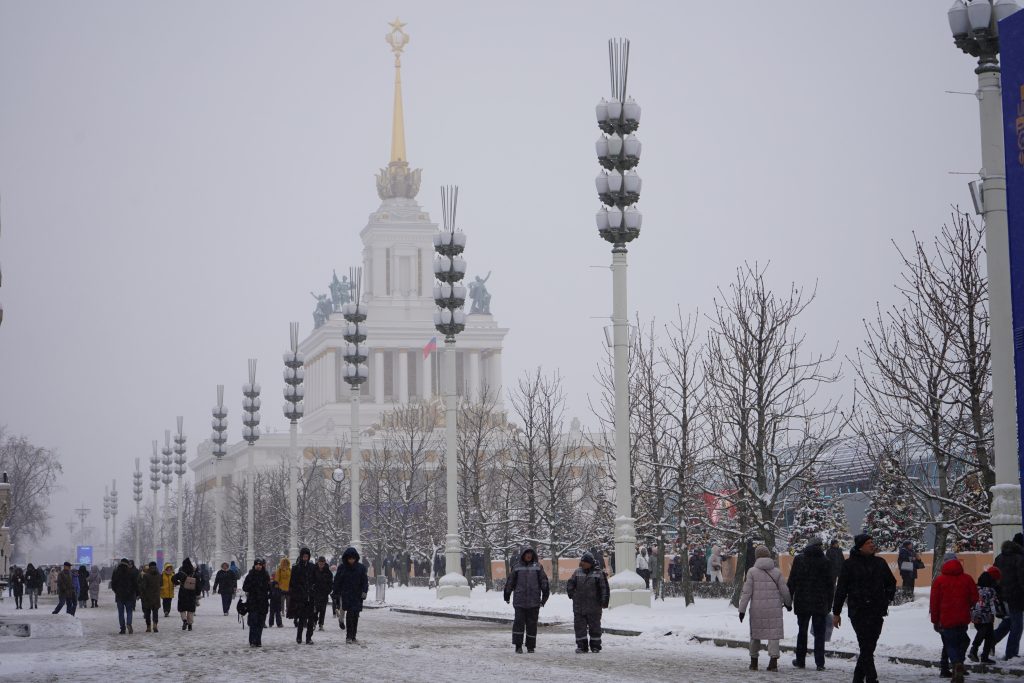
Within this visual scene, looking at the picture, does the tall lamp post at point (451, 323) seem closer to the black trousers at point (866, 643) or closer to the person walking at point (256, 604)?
the person walking at point (256, 604)

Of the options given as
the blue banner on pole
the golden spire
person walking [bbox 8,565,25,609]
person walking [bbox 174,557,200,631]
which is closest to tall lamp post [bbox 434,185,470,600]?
A: person walking [bbox 174,557,200,631]

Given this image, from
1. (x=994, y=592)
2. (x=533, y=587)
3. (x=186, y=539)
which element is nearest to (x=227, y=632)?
(x=533, y=587)

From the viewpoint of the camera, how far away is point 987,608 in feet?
57.5

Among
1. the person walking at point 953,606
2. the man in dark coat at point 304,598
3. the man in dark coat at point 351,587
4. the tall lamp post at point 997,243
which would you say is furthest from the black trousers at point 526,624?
the person walking at point 953,606

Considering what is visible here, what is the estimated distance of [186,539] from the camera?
128 metres

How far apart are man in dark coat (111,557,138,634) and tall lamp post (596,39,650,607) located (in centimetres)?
975

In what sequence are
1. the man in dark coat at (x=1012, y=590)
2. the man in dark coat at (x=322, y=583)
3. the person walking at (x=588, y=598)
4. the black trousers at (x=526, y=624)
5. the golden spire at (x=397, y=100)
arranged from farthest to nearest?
the golden spire at (x=397, y=100), the man in dark coat at (x=322, y=583), the black trousers at (x=526, y=624), the person walking at (x=588, y=598), the man in dark coat at (x=1012, y=590)

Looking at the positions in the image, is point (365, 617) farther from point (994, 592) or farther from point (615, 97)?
point (994, 592)

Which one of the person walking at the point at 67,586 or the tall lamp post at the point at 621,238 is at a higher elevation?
the tall lamp post at the point at 621,238

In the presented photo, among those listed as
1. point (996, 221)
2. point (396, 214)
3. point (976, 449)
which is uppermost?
point (396, 214)

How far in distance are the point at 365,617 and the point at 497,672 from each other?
803 inches

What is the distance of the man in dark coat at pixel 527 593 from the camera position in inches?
879

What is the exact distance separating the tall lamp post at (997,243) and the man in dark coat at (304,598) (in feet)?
40.2

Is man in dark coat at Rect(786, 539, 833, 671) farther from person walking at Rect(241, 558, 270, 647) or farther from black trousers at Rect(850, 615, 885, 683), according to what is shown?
person walking at Rect(241, 558, 270, 647)
